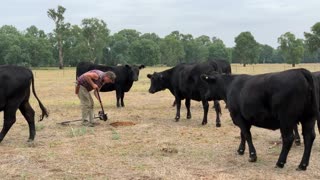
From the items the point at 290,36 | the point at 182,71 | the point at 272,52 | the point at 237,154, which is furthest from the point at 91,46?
the point at 272,52

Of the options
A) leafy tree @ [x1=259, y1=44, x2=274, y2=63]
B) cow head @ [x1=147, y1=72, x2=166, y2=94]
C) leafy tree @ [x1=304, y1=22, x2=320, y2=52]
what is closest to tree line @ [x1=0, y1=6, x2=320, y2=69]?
leafy tree @ [x1=304, y1=22, x2=320, y2=52]

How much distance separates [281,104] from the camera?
22.3 feet

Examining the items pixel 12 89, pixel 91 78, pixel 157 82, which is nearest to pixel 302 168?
pixel 12 89

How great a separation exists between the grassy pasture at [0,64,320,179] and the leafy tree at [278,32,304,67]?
7813cm

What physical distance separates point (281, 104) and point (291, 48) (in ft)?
280

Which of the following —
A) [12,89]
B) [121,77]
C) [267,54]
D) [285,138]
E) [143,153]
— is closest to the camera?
[285,138]

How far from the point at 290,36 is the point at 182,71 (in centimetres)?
8199

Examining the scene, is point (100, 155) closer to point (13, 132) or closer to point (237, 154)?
point (237, 154)

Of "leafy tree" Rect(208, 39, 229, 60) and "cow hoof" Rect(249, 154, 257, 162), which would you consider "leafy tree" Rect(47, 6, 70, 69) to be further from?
"cow hoof" Rect(249, 154, 257, 162)

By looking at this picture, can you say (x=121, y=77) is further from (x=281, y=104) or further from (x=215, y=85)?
(x=281, y=104)

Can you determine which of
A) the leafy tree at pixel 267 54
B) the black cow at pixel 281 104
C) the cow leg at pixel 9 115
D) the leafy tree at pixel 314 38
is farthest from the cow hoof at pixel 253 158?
the leafy tree at pixel 267 54

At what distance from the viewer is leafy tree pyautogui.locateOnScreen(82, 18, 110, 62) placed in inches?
3435

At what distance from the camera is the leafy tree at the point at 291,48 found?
86.4m

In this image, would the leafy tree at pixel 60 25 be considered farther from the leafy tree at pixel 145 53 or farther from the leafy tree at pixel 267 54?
the leafy tree at pixel 267 54
